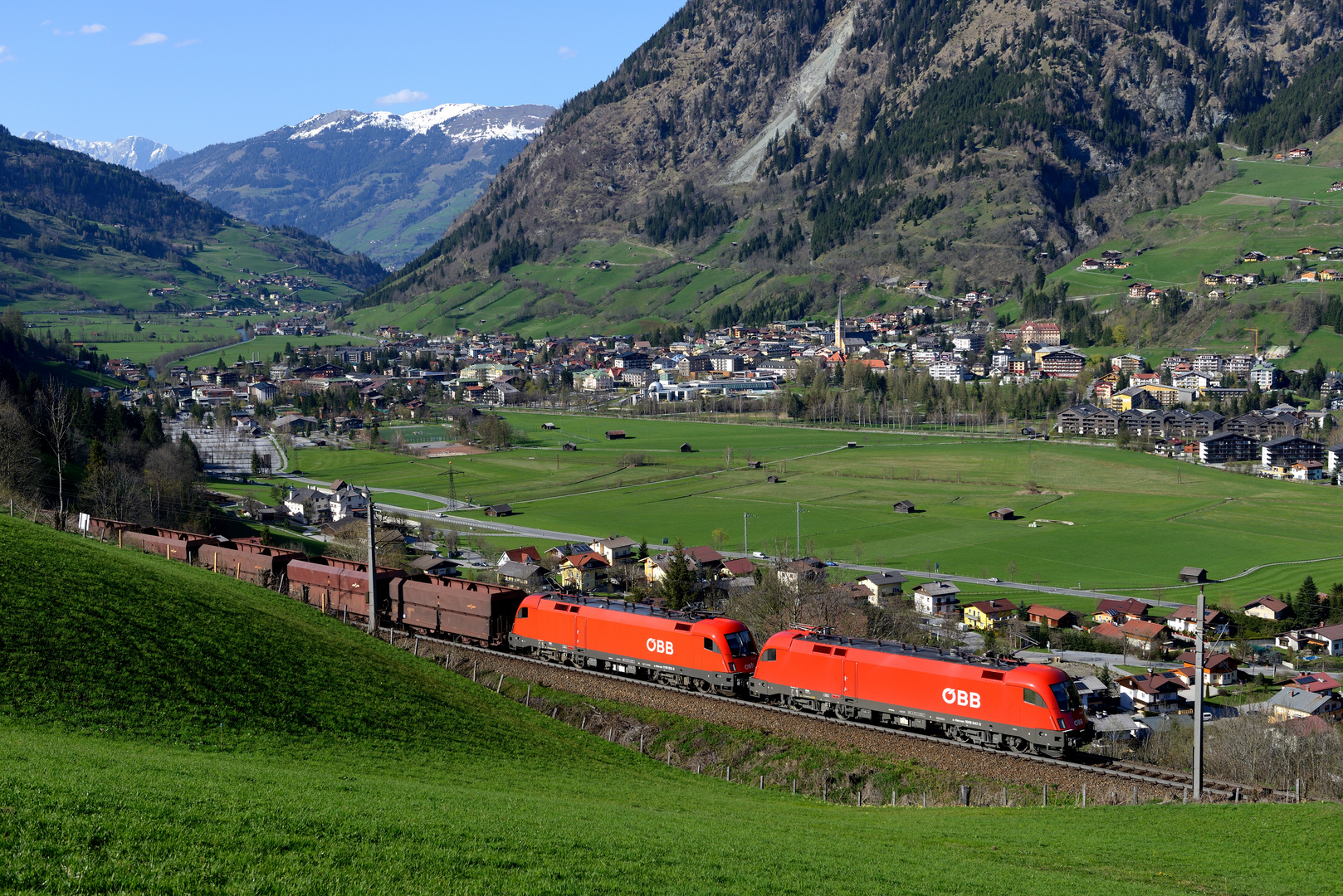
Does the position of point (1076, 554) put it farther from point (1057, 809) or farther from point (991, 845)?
point (991, 845)

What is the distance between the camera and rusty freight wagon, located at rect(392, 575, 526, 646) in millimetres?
46719

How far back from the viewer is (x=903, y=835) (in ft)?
76.7

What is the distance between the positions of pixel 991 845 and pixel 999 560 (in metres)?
70.1

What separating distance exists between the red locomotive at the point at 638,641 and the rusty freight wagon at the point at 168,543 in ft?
74.2

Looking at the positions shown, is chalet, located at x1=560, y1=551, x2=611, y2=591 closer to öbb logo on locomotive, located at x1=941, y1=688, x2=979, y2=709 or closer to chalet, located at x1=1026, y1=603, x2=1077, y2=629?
chalet, located at x1=1026, y1=603, x2=1077, y2=629

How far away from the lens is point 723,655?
39.2 m


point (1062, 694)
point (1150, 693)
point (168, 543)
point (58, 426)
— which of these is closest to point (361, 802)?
point (1062, 694)

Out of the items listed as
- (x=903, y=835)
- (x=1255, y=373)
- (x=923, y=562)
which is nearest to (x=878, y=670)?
(x=903, y=835)

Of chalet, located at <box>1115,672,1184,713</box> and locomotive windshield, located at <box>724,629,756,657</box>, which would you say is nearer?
locomotive windshield, located at <box>724,629,756,657</box>

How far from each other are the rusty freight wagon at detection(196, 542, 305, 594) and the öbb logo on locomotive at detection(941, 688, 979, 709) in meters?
37.0

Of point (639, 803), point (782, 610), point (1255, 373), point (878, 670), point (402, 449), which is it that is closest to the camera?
point (639, 803)

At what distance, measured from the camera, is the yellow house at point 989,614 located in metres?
71.2

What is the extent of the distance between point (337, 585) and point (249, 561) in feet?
24.2

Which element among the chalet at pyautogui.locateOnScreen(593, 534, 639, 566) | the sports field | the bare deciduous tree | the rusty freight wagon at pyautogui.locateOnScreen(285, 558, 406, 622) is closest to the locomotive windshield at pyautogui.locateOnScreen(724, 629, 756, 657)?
the rusty freight wagon at pyautogui.locateOnScreen(285, 558, 406, 622)
